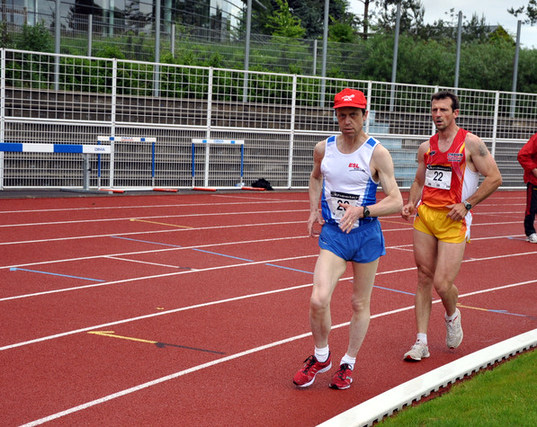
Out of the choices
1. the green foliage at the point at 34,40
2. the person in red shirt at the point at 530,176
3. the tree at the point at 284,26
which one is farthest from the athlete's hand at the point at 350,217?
the tree at the point at 284,26

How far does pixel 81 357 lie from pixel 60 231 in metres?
6.57

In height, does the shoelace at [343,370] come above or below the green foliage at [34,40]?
below

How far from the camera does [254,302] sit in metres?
8.04

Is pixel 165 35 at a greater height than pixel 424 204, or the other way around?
pixel 165 35

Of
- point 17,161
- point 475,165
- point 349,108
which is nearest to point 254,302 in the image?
point 475,165

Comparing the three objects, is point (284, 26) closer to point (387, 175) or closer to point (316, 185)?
point (316, 185)

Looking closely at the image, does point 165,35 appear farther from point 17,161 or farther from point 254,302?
point 254,302

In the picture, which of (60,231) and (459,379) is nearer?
(459,379)

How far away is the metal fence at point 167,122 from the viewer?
17.8 meters

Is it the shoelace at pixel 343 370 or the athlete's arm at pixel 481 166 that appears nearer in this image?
the shoelace at pixel 343 370

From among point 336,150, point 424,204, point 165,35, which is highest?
point 165,35

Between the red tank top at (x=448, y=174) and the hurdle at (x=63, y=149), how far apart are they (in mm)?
11753

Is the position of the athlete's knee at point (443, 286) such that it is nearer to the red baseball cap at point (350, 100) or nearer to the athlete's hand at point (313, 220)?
the athlete's hand at point (313, 220)

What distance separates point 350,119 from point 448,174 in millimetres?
1407
